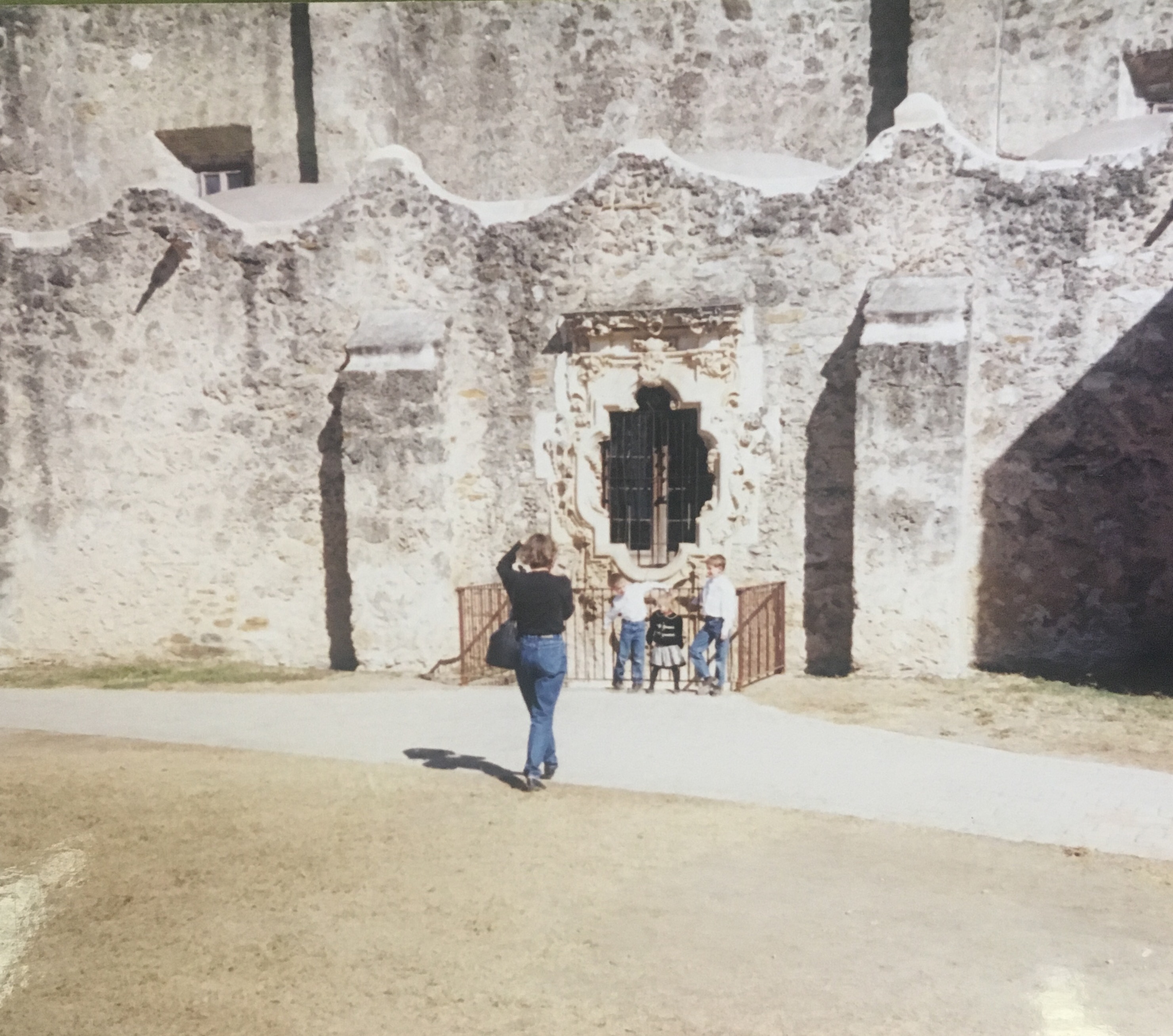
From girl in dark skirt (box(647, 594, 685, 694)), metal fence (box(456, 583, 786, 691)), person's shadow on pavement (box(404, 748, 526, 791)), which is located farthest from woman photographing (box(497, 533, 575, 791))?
metal fence (box(456, 583, 786, 691))

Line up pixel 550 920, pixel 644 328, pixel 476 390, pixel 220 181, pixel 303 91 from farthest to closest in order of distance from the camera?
pixel 220 181 → pixel 303 91 → pixel 476 390 → pixel 644 328 → pixel 550 920

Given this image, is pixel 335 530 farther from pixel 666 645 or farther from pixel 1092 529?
pixel 1092 529

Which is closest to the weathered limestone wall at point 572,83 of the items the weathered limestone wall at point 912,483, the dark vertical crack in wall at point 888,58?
the dark vertical crack in wall at point 888,58

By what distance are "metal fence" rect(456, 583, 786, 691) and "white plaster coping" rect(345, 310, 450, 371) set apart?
1925mm

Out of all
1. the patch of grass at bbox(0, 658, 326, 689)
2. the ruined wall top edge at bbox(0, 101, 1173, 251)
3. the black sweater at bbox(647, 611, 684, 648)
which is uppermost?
the ruined wall top edge at bbox(0, 101, 1173, 251)

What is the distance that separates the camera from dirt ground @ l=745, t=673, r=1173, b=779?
21.1 ft

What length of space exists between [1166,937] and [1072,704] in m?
3.78

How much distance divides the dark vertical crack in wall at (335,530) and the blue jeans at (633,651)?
254 centimetres

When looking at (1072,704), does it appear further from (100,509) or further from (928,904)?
(100,509)

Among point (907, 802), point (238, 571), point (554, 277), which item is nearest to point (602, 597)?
point (554, 277)

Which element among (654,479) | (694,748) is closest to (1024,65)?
(654,479)

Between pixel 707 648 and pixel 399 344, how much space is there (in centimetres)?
355

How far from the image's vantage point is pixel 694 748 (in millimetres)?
6414

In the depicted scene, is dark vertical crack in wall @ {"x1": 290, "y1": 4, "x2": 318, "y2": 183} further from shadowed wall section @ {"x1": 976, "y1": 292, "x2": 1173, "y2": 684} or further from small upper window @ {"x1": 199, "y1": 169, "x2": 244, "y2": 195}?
shadowed wall section @ {"x1": 976, "y1": 292, "x2": 1173, "y2": 684}
